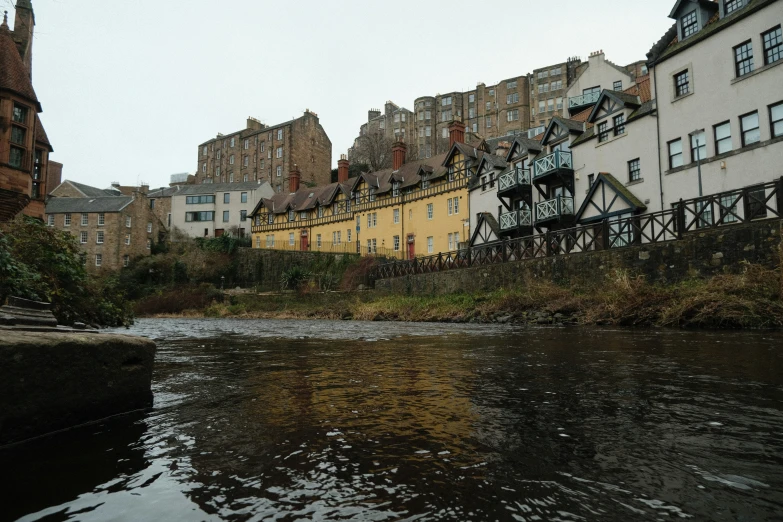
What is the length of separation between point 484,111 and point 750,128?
70643mm

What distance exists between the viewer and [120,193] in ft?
236

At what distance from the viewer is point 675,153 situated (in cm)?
2225

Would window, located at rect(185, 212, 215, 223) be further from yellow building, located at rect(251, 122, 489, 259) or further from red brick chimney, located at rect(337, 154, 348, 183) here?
red brick chimney, located at rect(337, 154, 348, 183)

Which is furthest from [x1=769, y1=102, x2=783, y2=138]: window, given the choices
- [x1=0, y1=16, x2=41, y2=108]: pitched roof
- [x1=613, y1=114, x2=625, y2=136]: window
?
[x1=0, y1=16, x2=41, y2=108]: pitched roof

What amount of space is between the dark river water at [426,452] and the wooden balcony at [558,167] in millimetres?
24747

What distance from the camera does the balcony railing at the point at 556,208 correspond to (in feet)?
92.9

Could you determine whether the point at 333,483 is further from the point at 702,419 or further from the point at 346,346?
the point at 346,346

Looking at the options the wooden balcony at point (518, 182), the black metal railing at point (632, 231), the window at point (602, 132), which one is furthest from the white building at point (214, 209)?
the window at point (602, 132)

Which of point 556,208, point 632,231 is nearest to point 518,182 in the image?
point 556,208

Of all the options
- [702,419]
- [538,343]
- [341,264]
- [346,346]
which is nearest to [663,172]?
[538,343]

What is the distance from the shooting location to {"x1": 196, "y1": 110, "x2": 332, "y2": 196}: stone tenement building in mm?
74000

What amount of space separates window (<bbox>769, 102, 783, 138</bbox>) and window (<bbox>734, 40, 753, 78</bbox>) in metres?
2.10

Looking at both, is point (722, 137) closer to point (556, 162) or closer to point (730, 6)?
point (730, 6)

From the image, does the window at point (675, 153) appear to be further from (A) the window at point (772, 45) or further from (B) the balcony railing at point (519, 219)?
(B) the balcony railing at point (519, 219)
